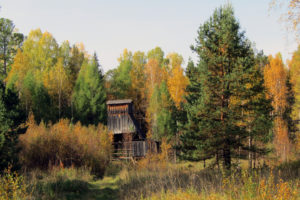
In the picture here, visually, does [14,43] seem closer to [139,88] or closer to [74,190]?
[139,88]

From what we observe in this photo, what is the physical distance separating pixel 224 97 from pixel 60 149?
11.3 metres

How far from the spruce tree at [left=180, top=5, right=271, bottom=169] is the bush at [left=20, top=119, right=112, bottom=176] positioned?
Answer: 7300 millimetres

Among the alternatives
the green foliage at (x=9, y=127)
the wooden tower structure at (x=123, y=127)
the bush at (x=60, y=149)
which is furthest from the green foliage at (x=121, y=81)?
the green foliage at (x=9, y=127)

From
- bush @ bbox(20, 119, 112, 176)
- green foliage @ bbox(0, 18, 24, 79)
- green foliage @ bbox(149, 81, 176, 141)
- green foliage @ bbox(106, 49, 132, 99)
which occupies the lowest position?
bush @ bbox(20, 119, 112, 176)

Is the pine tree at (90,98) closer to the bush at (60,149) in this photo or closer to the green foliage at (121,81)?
the green foliage at (121,81)

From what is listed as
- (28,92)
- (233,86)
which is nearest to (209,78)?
(233,86)

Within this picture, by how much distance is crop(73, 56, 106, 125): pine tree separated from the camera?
3597cm

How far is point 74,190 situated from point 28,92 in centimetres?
2454

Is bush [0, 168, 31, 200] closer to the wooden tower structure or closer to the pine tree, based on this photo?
the wooden tower structure

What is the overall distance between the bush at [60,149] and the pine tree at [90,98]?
15.3 m

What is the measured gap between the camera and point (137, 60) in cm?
5088

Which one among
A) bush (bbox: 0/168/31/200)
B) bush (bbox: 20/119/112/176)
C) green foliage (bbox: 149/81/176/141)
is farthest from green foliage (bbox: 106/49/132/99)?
bush (bbox: 0/168/31/200)

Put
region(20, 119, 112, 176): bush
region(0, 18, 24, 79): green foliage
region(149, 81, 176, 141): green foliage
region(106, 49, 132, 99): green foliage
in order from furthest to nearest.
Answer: region(106, 49, 132, 99): green foliage → region(0, 18, 24, 79): green foliage → region(149, 81, 176, 141): green foliage → region(20, 119, 112, 176): bush

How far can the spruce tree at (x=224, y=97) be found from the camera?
14559mm
